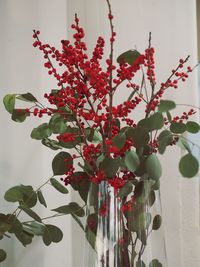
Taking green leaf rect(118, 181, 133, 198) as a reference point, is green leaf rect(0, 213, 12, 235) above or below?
below

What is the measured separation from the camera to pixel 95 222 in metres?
0.72

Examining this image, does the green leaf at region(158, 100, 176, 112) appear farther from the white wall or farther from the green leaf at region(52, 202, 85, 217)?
the white wall

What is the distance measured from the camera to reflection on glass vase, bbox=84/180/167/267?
699 millimetres

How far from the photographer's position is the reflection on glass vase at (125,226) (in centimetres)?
70

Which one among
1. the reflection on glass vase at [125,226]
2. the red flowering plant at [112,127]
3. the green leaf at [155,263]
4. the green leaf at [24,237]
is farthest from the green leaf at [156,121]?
the green leaf at [24,237]

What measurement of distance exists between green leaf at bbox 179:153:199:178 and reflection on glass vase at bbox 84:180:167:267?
0.12 metres

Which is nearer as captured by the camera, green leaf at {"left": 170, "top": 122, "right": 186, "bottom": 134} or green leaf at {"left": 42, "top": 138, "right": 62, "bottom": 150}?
green leaf at {"left": 170, "top": 122, "right": 186, "bottom": 134}

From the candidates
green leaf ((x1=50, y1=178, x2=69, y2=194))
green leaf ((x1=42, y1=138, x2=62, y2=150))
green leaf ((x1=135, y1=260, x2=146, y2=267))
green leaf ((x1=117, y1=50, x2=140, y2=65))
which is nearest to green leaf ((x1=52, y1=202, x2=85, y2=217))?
green leaf ((x1=50, y1=178, x2=69, y2=194))

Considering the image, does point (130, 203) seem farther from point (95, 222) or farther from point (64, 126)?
point (64, 126)

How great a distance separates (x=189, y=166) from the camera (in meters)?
0.60

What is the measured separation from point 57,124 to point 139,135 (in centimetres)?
20

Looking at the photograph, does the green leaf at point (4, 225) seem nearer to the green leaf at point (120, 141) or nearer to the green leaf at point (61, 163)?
the green leaf at point (61, 163)

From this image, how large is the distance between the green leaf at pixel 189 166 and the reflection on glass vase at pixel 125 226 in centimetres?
12

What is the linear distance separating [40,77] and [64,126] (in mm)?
454
